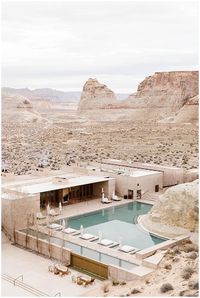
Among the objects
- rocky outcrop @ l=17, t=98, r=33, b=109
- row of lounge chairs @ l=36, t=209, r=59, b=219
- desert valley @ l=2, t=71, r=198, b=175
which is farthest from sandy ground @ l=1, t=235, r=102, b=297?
rocky outcrop @ l=17, t=98, r=33, b=109

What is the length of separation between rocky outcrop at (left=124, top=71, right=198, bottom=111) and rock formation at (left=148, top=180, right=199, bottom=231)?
90.2 m

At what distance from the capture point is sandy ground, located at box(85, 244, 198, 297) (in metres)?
12.8

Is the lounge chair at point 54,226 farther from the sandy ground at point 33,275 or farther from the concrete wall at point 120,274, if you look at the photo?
the concrete wall at point 120,274

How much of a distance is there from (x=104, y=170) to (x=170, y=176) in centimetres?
421

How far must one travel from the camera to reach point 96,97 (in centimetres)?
12694

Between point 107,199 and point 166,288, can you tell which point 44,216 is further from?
point 166,288

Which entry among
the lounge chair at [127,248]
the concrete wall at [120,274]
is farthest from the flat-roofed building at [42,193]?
the concrete wall at [120,274]

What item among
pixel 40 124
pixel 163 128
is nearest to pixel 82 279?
pixel 163 128

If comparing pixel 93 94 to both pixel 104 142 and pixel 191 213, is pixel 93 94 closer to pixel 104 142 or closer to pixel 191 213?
pixel 104 142

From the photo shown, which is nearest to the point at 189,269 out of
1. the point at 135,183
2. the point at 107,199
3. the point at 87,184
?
the point at 107,199

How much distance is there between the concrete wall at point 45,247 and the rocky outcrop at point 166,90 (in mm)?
93435

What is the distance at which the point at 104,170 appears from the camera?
28.8 m

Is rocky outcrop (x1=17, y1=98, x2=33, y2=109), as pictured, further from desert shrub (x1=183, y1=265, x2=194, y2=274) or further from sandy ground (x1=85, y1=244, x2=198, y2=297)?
desert shrub (x1=183, y1=265, x2=194, y2=274)

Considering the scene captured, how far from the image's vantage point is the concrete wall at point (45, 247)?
1698 centimetres
